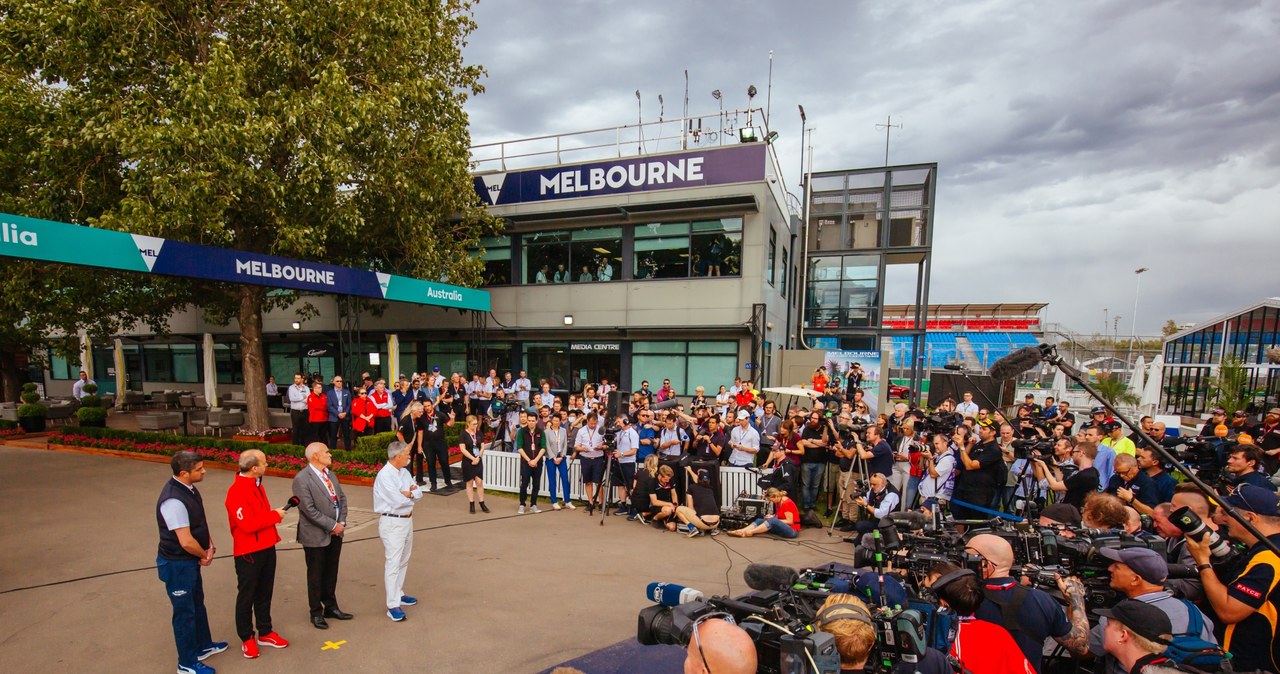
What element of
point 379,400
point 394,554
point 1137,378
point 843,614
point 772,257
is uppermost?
point 772,257

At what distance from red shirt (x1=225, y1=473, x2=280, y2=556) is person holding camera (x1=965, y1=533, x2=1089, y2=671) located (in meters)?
5.48

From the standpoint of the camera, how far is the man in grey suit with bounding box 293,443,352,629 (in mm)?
5027

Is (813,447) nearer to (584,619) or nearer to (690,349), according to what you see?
(584,619)

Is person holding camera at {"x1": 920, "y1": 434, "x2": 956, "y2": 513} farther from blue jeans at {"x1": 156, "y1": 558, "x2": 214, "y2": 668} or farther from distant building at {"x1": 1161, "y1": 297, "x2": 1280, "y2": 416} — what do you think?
distant building at {"x1": 1161, "y1": 297, "x2": 1280, "y2": 416}

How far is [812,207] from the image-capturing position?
24.1 meters

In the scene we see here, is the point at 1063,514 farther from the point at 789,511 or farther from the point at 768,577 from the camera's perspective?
the point at 768,577

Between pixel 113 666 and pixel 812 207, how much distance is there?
81.4 feet

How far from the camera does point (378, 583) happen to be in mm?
6348

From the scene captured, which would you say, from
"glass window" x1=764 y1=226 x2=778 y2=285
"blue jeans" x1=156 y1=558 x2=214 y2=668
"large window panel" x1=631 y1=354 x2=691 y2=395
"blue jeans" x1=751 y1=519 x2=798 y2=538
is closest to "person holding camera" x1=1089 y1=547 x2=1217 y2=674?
"blue jeans" x1=751 y1=519 x2=798 y2=538

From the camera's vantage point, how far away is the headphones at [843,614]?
A: 96.8 inches

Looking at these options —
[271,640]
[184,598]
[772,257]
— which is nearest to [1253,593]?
[271,640]

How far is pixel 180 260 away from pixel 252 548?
8423mm

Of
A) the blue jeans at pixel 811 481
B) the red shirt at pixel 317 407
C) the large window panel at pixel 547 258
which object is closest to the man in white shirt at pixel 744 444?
the blue jeans at pixel 811 481

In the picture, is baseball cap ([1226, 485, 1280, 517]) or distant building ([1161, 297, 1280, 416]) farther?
distant building ([1161, 297, 1280, 416])
